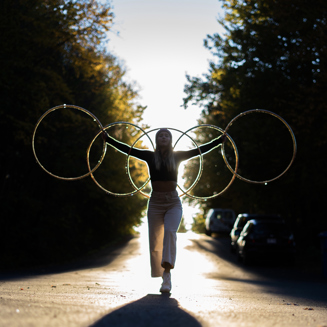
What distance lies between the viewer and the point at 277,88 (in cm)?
1988

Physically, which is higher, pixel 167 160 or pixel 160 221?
pixel 167 160

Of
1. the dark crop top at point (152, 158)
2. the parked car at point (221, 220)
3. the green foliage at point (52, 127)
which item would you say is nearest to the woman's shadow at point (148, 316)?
the dark crop top at point (152, 158)

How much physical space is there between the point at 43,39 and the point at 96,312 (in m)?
15.0

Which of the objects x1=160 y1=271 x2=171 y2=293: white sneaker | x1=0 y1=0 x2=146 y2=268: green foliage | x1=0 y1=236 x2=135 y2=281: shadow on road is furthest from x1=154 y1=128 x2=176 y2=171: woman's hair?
x1=0 y1=0 x2=146 y2=268: green foliage

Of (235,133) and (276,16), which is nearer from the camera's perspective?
(276,16)

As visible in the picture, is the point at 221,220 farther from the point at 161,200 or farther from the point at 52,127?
the point at 161,200

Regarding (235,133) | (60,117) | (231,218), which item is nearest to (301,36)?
(235,133)

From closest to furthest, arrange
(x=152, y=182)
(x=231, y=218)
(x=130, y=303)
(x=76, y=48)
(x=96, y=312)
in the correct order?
1. (x=96, y=312)
2. (x=130, y=303)
3. (x=152, y=182)
4. (x=76, y=48)
5. (x=231, y=218)

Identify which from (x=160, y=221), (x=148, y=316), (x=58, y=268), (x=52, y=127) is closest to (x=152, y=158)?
(x=160, y=221)

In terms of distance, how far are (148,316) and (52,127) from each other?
16.5 m

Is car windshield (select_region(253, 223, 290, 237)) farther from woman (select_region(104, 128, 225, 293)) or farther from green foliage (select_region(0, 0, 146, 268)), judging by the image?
woman (select_region(104, 128, 225, 293))

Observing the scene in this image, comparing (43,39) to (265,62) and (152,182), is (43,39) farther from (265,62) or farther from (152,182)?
(152,182)

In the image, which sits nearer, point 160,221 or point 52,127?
point 160,221

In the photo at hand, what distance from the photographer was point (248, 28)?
2173cm
